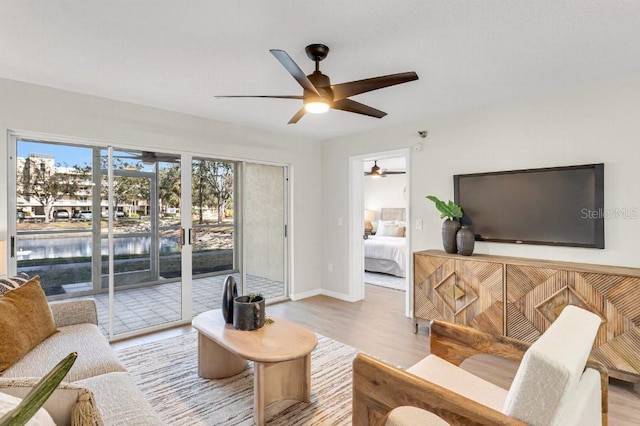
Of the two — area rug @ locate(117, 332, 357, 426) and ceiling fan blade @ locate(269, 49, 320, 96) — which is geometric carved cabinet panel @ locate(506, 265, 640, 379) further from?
ceiling fan blade @ locate(269, 49, 320, 96)

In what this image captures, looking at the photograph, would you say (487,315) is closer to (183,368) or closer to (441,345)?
(441,345)

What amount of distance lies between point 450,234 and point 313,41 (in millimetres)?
2368

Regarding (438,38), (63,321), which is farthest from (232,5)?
(63,321)

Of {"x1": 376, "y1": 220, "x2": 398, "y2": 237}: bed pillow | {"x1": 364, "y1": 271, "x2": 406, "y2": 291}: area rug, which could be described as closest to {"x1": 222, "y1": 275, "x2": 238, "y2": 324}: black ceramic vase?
{"x1": 364, "y1": 271, "x2": 406, "y2": 291}: area rug

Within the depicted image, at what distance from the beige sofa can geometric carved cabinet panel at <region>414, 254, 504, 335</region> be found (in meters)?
2.75

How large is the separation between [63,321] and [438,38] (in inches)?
124

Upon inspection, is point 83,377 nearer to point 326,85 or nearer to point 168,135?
point 326,85

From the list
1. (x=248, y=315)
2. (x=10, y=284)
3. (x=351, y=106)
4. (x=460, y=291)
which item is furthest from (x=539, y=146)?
(x=10, y=284)

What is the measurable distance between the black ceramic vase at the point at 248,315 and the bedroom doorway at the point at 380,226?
7.54 feet

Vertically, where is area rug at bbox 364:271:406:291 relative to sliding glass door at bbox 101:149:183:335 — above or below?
below

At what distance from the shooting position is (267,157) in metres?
4.55

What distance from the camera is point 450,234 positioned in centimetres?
353

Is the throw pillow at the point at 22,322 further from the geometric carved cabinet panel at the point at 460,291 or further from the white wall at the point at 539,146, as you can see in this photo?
the white wall at the point at 539,146

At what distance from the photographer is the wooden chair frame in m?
1.17
